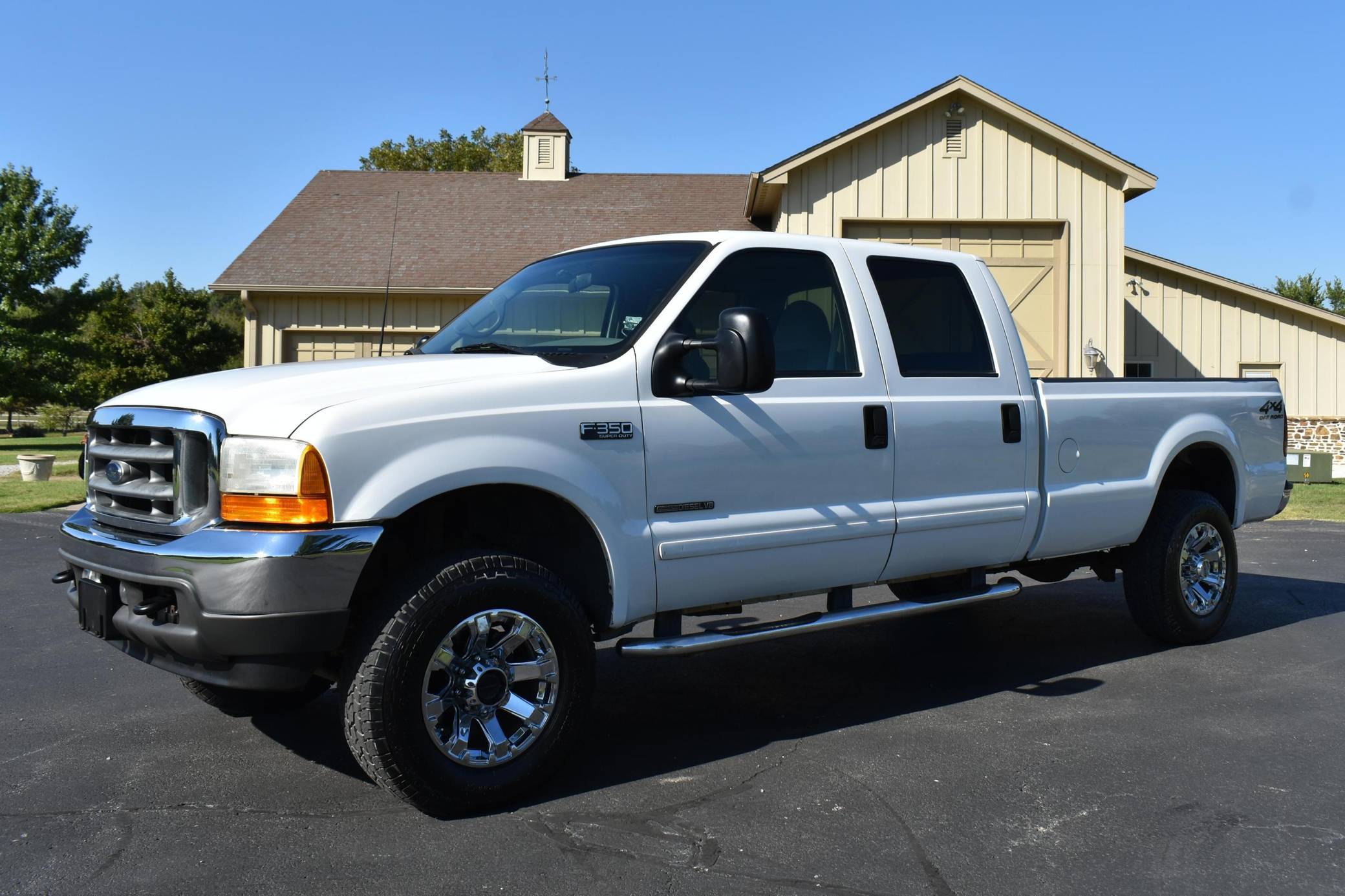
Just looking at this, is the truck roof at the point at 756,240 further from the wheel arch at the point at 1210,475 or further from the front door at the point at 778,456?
the wheel arch at the point at 1210,475

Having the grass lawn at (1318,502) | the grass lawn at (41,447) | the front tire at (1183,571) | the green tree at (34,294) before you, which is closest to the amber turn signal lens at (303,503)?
the front tire at (1183,571)

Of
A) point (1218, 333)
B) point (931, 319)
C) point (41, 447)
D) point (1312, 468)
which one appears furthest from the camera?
point (41, 447)

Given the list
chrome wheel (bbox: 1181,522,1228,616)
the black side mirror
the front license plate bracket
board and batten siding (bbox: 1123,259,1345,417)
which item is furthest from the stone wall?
the front license plate bracket

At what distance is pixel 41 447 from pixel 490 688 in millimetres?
37011

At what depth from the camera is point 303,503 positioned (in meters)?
3.65

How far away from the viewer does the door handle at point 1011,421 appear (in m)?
5.57

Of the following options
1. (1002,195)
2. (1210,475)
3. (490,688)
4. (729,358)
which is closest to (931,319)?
(729,358)

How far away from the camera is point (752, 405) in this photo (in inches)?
183

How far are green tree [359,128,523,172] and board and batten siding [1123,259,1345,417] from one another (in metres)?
31.3

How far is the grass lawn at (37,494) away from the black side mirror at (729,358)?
12.4 metres

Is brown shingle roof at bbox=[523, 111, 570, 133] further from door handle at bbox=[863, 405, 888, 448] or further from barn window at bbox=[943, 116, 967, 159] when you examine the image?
door handle at bbox=[863, 405, 888, 448]

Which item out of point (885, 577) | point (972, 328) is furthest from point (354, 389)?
point (972, 328)

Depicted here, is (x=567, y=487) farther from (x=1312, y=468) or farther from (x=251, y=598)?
(x=1312, y=468)

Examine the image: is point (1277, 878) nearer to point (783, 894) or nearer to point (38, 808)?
point (783, 894)
